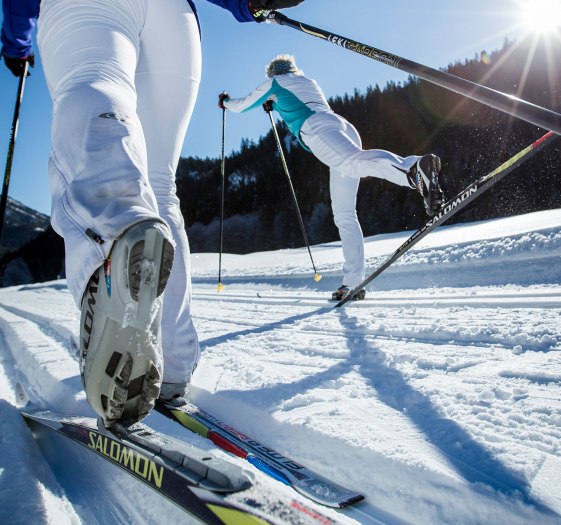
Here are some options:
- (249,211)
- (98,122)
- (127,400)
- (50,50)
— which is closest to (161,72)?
(50,50)

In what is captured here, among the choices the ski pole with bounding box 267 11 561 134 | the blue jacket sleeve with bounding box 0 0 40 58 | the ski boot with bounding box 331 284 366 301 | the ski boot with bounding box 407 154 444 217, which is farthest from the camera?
the ski boot with bounding box 331 284 366 301

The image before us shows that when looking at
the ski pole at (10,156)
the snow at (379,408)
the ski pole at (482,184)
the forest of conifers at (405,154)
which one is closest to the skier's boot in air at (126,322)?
the snow at (379,408)

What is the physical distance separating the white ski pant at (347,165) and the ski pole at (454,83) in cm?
83

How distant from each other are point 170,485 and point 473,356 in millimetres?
1181

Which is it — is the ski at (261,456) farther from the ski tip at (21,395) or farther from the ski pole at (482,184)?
the ski pole at (482,184)

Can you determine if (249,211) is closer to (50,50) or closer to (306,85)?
(306,85)

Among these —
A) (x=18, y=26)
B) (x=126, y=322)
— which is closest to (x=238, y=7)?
(x=18, y=26)

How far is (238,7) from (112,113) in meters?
0.92

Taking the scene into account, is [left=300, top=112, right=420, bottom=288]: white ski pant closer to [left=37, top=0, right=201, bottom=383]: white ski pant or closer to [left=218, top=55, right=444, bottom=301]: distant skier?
[left=218, top=55, right=444, bottom=301]: distant skier

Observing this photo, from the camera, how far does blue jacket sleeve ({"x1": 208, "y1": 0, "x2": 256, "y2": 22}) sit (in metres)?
1.52

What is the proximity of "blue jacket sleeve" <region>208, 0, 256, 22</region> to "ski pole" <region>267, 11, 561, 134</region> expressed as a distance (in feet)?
2.27

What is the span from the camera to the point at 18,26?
4.06 feet

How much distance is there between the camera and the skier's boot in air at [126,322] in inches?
28.0

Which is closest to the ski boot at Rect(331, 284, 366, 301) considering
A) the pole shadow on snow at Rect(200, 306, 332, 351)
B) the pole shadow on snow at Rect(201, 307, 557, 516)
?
the pole shadow on snow at Rect(200, 306, 332, 351)
